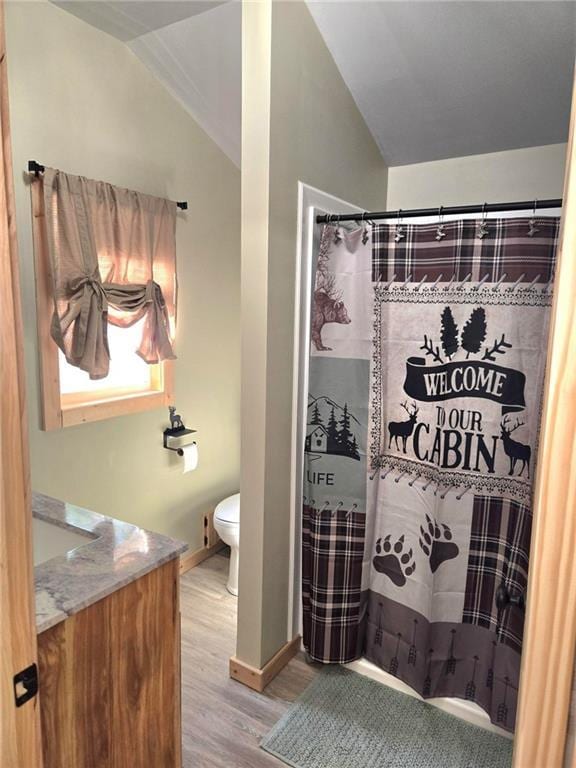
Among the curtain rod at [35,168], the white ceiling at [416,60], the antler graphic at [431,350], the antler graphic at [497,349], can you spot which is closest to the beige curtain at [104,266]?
the curtain rod at [35,168]

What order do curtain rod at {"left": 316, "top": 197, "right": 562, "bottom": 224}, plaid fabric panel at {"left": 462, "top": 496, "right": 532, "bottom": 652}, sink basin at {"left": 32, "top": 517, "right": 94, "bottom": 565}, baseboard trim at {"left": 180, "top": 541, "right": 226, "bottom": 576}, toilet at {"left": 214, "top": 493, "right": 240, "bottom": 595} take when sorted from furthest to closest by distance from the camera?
baseboard trim at {"left": 180, "top": 541, "right": 226, "bottom": 576}, toilet at {"left": 214, "top": 493, "right": 240, "bottom": 595}, plaid fabric panel at {"left": 462, "top": 496, "right": 532, "bottom": 652}, curtain rod at {"left": 316, "top": 197, "right": 562, "bottom": 224}, sink basin at {"left": 32, "top": 517, "right": 94, "bottom": 565}

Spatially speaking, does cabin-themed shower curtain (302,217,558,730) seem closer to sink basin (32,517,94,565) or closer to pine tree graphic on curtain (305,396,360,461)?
pine tree graphic on curtain (305,396,360,461)

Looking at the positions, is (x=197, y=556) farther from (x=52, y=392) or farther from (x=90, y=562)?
(x=90, y=562)

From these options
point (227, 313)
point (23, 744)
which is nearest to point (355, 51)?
point (227, 313)

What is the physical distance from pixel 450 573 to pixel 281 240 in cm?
140

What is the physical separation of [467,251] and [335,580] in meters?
1.37

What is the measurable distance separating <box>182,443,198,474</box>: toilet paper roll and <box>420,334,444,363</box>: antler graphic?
1.49 meters

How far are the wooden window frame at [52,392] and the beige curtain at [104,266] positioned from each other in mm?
43

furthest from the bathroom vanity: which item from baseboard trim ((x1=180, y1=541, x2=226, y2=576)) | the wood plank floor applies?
baseboard trim ((x1=180, y1=541, x2=226, y2=576))

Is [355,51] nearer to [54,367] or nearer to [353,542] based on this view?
[54,367]

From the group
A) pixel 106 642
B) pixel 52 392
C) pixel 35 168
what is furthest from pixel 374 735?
pixel 35 168

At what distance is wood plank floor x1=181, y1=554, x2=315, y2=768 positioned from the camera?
179cm

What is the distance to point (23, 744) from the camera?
0.79 m

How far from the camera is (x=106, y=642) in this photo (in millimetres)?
1234
